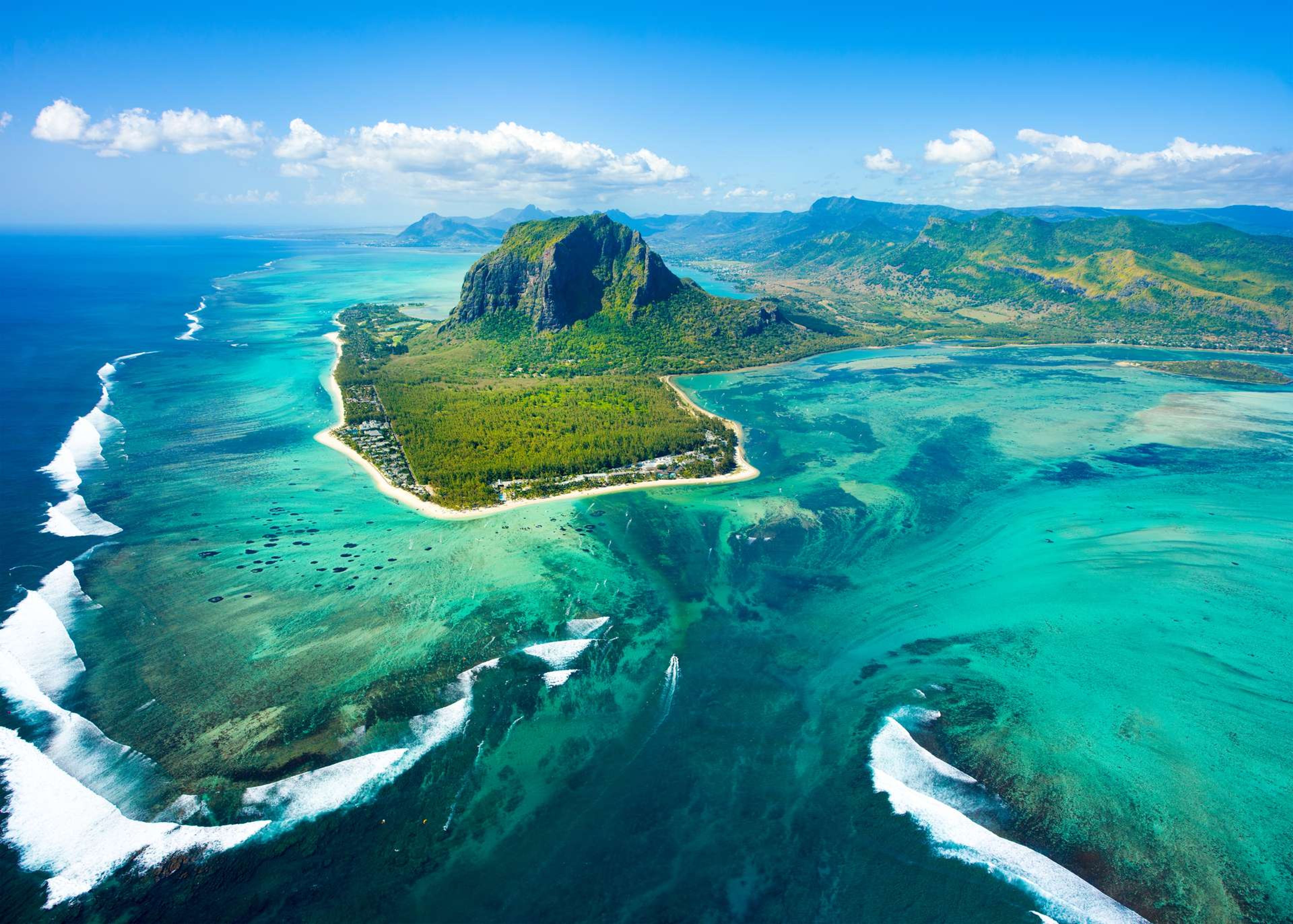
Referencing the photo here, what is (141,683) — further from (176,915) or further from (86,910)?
(176,915)

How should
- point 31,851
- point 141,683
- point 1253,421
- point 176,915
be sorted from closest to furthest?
point 176,915 → point 31,851 → point 141,683 → point 1253,421

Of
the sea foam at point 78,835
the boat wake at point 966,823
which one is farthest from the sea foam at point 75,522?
the boat wake at point 966,823

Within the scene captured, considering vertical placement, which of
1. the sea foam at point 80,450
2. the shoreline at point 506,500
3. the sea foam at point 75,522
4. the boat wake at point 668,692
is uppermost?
the sea foam at point 80,450

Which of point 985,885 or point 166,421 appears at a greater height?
point 166,421

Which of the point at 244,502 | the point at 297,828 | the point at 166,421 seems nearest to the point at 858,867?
the point at 297,828

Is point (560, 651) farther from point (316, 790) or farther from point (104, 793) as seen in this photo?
point (104, 793)

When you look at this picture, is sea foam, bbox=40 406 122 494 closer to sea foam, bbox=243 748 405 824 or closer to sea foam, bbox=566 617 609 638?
sea foam, bbox=243 748 405 824

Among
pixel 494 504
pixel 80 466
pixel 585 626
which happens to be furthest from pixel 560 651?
pixel 80 466

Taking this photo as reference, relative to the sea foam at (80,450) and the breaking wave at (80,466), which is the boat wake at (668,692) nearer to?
the breaking wave at (80,466)
